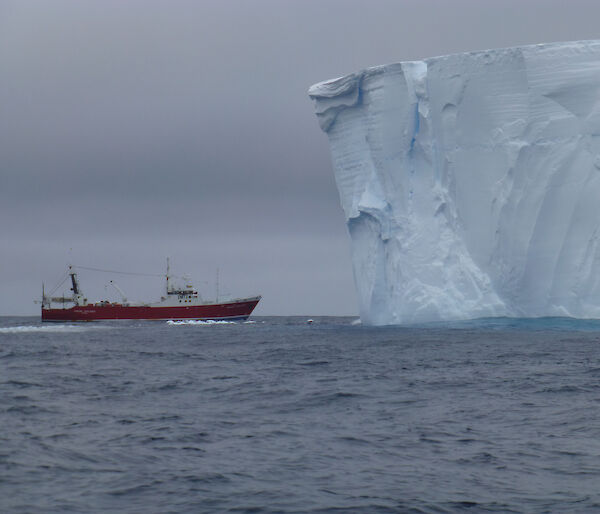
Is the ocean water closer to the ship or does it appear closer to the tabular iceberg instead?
the tabular iceberg

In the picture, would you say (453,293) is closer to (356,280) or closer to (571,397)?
(356,280)

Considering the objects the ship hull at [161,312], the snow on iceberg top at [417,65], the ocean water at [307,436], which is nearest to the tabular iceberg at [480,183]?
the snow on iceberg top at [417,65]

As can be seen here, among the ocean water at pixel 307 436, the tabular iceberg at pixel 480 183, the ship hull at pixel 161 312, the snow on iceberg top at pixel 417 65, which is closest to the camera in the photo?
the ocean water at pixel 307 436

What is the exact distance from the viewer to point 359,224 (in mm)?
27344

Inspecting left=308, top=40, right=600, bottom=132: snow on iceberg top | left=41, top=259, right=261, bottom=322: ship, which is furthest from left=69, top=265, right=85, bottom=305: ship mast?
left=308, top=40, right=600, bottom=132: snow on iceberg top

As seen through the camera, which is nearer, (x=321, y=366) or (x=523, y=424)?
(x=523, y=424)

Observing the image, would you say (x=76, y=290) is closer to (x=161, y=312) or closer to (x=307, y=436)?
(x=161, y=312)

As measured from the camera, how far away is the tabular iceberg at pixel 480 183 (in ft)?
78.9

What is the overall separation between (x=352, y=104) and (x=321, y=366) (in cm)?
1348

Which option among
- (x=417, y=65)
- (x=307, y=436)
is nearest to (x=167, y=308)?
(x=417, y=65)

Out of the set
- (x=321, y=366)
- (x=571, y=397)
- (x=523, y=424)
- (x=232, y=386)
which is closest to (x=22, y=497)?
(x=523, y=424)

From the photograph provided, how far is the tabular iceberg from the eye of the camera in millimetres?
24047

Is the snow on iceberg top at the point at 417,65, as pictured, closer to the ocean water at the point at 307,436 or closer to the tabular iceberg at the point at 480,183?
the tabular iceberg at the point at 480,183

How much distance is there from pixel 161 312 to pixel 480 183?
34.3 metres
